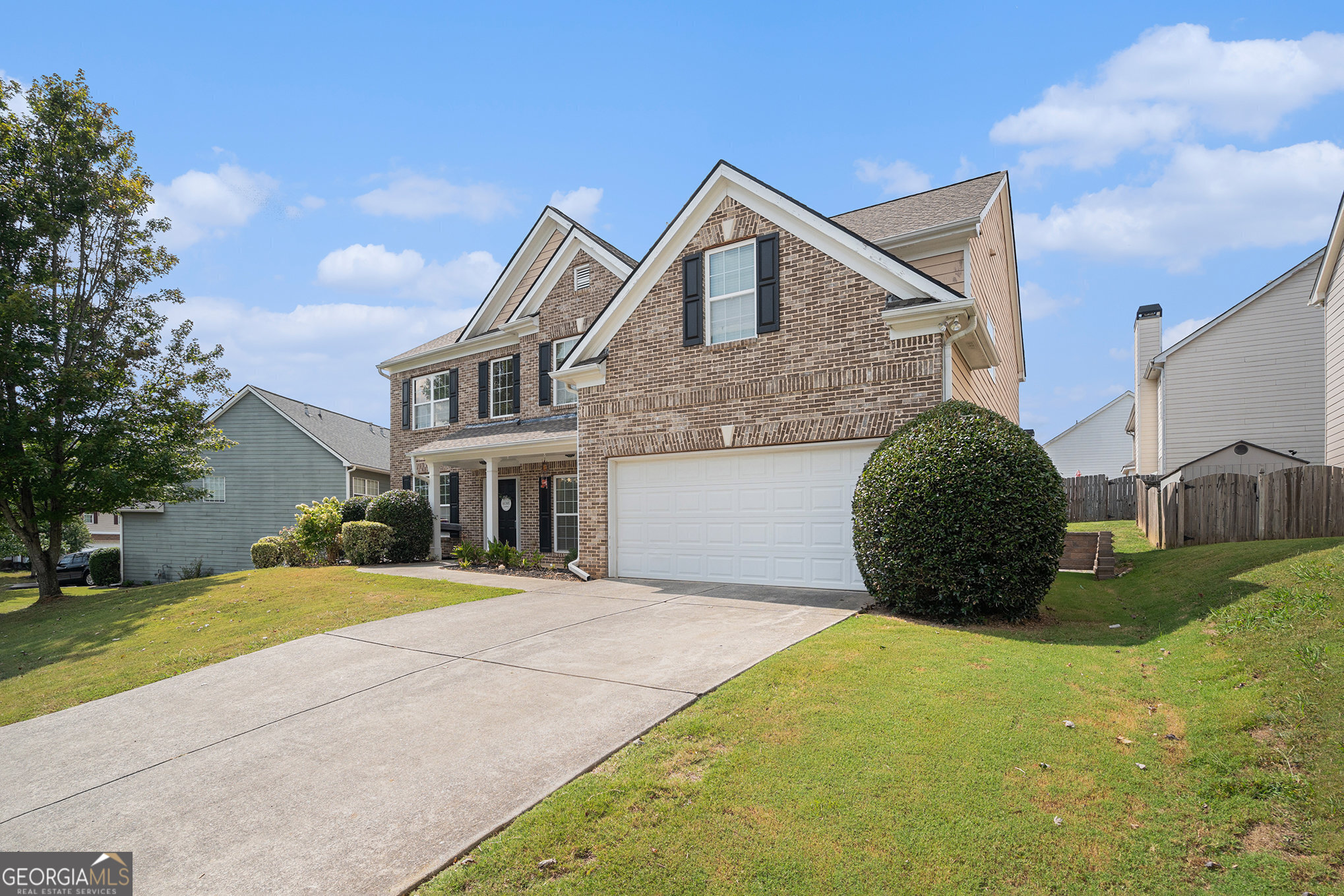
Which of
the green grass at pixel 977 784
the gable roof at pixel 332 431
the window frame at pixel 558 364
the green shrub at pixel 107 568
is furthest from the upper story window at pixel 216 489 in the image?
the green grass at pixel 977 784

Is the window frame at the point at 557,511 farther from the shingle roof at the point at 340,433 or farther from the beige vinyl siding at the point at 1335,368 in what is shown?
the beige vinyl siding at the point at 1335,368

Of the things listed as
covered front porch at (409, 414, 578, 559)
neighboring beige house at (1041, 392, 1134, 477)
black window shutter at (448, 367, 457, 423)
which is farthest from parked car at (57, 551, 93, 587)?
neighboring beige house at (1041, 392, 1134, 477)

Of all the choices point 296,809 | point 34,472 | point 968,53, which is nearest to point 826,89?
point 968,53

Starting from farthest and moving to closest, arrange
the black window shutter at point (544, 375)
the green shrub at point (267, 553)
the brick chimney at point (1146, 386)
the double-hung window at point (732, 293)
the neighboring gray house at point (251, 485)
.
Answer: the neighboring gray house at point (251, 485), the brick chimney at point (1146, 386), the green shrub at point (267, 553), the black window shutter at point (544, 375), the double-hung window at point (732, 293)

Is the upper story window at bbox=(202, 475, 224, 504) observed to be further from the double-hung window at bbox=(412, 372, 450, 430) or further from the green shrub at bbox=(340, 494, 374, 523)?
the green shrub at bbox=(340, 494, 374, 523)

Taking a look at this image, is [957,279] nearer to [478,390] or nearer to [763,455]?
[763,455]

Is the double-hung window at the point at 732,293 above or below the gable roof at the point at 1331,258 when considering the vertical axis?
below

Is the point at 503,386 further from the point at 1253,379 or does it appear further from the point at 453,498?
the point at 1253,379

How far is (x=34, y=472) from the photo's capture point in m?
15.1

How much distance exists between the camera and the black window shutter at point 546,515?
1739 cm

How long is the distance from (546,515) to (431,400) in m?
6.75

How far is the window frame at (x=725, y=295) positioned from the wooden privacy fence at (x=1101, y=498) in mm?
17828

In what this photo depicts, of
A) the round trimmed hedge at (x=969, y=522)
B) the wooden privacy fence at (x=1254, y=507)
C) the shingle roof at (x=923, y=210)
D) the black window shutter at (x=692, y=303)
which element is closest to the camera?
the round trimmed hedge at (x=969, y=522)

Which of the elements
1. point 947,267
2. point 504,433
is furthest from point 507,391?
point 947,267
